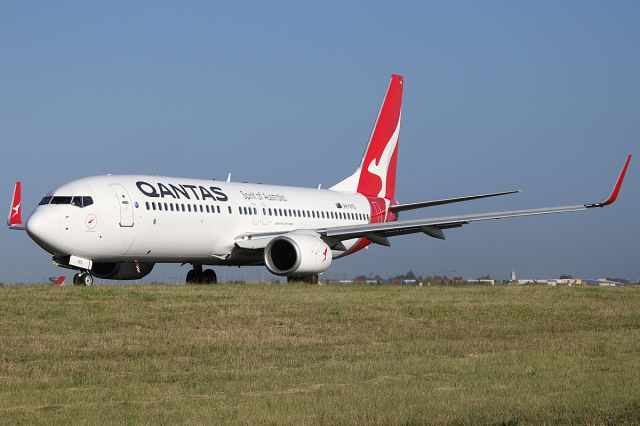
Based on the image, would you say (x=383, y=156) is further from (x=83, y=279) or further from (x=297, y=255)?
(x=83, y=279)

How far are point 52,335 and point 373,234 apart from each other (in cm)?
1885

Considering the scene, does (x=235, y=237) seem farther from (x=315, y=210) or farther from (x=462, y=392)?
(x=462, y=392)

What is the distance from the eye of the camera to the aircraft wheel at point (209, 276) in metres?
38.8

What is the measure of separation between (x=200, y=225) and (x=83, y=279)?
4.60m

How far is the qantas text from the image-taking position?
107 ft

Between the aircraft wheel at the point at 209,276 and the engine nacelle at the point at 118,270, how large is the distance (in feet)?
11.1

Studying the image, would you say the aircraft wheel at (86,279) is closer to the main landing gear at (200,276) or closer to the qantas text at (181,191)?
the qantas text at (181,191)

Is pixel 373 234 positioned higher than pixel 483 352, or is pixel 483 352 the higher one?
pixel 373 234

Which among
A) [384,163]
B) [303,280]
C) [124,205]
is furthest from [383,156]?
[124,205]

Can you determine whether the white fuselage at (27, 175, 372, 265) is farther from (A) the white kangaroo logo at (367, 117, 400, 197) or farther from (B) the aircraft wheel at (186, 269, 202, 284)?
(A) the white kangaroo logo at (367, 117, 400, 197)

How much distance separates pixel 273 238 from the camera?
34719 mm

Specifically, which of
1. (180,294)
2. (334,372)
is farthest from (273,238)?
(334,372)

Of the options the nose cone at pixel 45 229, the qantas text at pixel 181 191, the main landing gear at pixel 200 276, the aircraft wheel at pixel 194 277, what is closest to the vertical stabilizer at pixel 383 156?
the main landing gear at pixel 200 276

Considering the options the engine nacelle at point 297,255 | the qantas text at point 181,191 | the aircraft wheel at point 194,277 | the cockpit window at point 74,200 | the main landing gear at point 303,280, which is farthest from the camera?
the aircraft wheel at point 194,277
